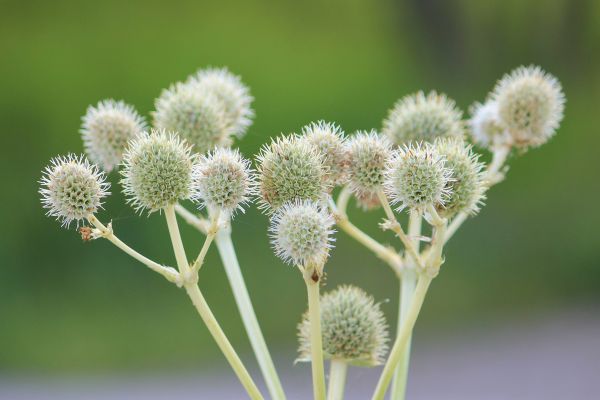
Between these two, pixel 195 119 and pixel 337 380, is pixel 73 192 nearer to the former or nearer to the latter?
pixel 195 119

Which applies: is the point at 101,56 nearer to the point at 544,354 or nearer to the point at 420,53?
the point at 420,53

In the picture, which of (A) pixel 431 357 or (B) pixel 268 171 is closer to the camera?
(B) pixel 268 171

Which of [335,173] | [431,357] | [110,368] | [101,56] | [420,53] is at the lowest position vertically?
[335,173]

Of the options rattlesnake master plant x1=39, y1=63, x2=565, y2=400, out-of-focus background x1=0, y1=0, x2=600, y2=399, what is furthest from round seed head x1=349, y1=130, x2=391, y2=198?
out-of-focus background x1=0, y1=0, x2=600, y2=399

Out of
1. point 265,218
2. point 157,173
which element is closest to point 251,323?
point 157,173

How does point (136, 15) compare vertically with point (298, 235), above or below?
above

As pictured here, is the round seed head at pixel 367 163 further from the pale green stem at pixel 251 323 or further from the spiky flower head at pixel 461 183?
the pale green stem at pixel 251 323

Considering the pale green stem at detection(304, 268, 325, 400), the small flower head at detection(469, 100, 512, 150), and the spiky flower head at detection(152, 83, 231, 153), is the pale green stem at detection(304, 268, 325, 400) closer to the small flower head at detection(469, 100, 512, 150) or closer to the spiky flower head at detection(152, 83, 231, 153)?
the spiky flower head at detection(152, 83, 231, 153)

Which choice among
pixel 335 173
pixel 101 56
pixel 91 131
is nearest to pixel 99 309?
pixel 101 56
